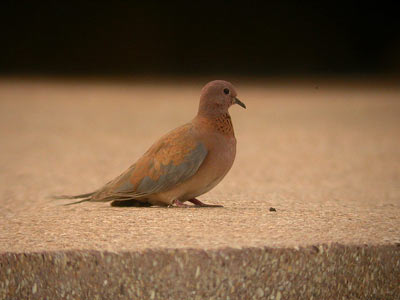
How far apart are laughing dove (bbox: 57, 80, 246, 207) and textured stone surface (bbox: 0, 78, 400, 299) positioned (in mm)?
108

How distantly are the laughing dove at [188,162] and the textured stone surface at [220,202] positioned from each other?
0.11 m

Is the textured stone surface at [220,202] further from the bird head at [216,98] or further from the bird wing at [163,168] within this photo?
the bird head at [216,98]

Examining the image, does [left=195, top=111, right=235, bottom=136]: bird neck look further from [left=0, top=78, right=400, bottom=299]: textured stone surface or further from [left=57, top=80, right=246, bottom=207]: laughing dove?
[left=0, top=78, right=400, bottom=299]: textured stone surface

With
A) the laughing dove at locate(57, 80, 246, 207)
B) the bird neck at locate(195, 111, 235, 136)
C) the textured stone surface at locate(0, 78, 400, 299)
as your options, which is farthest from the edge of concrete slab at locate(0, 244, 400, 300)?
the bird neck at locate(195, 111, 235, 136)

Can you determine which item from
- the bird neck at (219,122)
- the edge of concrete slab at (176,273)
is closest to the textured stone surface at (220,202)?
the edge of concrete slab at (176,273)

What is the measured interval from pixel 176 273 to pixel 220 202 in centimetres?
113

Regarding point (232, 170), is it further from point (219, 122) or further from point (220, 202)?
point (219, 122)

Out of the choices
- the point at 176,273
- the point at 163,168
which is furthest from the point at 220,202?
the point at 176,273

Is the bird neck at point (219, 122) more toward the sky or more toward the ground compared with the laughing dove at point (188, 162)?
more toward the sky

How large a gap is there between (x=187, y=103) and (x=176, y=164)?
5347 millimetres

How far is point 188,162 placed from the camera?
111 inches

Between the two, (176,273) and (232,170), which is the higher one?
(232,170)

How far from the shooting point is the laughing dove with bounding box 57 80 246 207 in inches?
112

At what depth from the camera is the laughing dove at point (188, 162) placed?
9.32 feet
